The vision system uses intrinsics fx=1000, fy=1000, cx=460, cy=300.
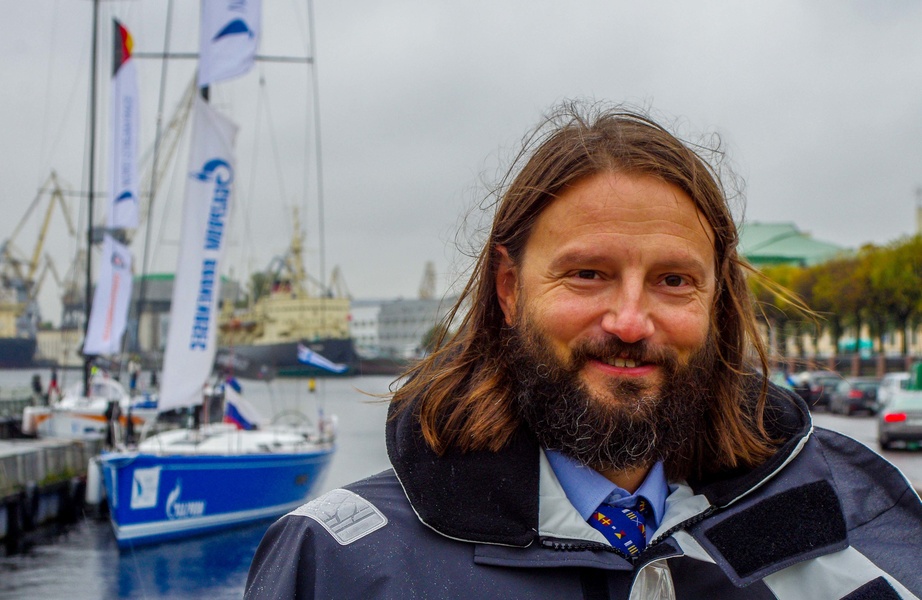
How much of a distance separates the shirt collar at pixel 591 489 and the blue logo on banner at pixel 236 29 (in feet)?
41.4

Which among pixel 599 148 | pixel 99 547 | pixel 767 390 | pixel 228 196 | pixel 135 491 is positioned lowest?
pixel 99 547

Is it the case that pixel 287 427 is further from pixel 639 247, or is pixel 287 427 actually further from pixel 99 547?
pixel 639 247

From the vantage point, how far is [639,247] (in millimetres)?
1938

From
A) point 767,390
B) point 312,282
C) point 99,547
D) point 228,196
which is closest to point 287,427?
point 99,547

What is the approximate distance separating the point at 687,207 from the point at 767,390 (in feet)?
1.60

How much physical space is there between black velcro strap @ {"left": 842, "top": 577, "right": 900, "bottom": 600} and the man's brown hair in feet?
1.06

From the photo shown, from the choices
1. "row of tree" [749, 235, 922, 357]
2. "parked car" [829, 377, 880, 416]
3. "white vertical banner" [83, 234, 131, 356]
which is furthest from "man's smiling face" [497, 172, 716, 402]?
"row of tree" [749, 235, 922, 357]

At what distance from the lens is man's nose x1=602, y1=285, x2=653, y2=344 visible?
188cm

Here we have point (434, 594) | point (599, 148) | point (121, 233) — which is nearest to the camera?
point (434, 594)

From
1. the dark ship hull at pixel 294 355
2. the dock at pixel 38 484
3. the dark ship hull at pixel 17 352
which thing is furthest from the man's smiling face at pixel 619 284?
the dark ship hull at pixel 294 355

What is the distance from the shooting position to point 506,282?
221 centimetres

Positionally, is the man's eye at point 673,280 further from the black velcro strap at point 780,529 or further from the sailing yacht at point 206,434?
the sailing yacht at point 206,434

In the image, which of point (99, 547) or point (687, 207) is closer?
point (687, 207)

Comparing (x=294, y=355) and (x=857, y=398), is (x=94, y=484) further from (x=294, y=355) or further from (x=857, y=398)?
(x=294, y=355)
